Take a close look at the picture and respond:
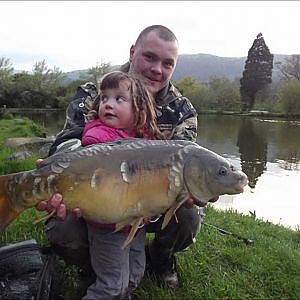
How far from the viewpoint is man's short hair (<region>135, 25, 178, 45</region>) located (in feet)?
10.9

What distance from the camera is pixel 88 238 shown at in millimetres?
2805

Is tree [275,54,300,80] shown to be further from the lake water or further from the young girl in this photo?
the young girl

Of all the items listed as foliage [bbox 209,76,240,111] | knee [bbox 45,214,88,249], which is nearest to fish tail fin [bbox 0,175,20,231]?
knee [bbox 45,214,88,249]

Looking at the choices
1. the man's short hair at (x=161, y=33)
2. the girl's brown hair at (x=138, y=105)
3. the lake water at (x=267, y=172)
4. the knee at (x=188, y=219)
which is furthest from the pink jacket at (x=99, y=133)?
the lake water at (x=267, y=172)

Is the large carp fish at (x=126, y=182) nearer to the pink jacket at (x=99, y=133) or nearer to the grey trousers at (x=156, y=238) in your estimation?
the pink jacket at (x=99, y=133)

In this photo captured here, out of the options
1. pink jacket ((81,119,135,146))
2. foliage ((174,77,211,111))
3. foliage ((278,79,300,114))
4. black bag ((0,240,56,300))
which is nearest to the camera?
black bag ((0,240,56,300))

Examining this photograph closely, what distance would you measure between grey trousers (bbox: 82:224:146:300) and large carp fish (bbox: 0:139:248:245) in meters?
0.29

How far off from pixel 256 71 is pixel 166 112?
58.1 m

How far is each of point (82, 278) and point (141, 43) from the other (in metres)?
1.76

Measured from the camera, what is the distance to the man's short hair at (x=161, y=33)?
3311 millimetres

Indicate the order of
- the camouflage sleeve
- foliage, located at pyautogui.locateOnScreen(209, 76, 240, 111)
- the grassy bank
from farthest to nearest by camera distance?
foliage, located at pyautogui.locateOnScreen(209, 76, 240, 111)
the camouflage sleeve
the grassy bank

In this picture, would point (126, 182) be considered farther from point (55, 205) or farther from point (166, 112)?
point (166, 112)

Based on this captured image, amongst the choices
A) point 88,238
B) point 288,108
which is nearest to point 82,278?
point 88,238

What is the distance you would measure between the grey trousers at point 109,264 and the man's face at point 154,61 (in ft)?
3.81
